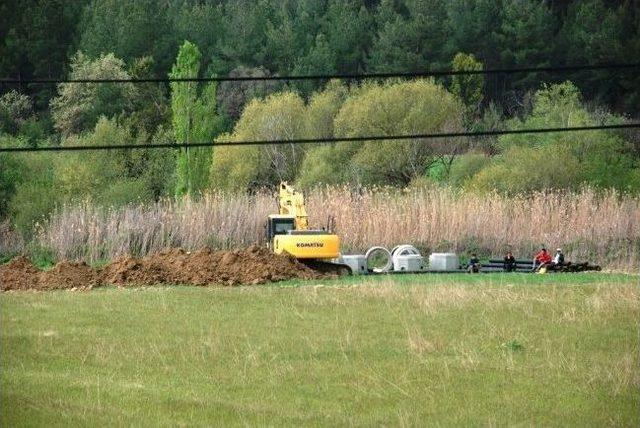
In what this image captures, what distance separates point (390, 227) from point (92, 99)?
44524mm

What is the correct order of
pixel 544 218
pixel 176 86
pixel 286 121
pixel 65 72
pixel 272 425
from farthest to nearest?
pixel 65 72, pixel 286 121, pixel 176 86, pixel 544 218, pixel 272 425

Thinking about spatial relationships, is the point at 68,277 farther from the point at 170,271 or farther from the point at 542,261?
the point at 542,261

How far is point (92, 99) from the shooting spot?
255 feet

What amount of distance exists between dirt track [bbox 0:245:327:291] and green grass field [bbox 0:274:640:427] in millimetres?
1090

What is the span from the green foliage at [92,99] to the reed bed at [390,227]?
39.2 m

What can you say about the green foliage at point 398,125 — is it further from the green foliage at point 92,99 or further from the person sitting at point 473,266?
the person sitting at point 473,266

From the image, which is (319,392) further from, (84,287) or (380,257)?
(380,257)

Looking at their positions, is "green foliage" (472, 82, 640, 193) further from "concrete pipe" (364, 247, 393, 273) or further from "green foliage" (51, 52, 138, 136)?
"green foliage" (51, 52, 138, 136)

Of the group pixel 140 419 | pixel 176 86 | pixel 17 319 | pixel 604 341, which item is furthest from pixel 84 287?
pixel 176 86

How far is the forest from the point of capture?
53.9m

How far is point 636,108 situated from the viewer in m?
77.2

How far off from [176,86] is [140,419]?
43866mm

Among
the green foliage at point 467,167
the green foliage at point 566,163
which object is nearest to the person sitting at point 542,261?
the green foliage at point 566,163

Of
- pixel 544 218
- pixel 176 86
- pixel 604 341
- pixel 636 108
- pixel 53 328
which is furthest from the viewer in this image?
pixel 636 108
